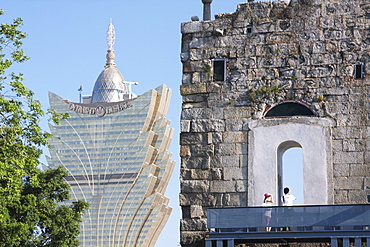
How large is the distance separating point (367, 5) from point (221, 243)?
22.0ft

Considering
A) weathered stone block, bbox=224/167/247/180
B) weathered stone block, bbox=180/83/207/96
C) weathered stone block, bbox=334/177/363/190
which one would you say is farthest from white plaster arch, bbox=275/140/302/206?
weathered stone block, bbox=180/83/207/96

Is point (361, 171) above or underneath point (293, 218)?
above

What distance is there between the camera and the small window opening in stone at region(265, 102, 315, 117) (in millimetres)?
17219

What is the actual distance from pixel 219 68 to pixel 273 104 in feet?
5.58

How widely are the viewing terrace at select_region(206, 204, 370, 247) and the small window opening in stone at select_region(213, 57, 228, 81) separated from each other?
12.2 feet

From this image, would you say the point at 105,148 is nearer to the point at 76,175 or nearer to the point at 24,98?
the point at 76,175

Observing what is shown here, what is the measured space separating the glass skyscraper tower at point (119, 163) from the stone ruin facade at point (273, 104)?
98.6 m

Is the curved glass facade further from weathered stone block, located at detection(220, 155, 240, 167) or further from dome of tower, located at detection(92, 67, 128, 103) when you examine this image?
weathered stone block, located at detection(220, 155, 240, 167)

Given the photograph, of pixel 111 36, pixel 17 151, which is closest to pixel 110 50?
pixel 111 36

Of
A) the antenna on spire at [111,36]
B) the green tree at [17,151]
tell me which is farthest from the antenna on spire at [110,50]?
the green tree at [17,151]

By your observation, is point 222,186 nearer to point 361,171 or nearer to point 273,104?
point 273,104

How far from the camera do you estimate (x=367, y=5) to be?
56.1 ft

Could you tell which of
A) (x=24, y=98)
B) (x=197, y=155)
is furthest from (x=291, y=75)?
(x=24, y=98)

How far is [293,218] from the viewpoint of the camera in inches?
607
